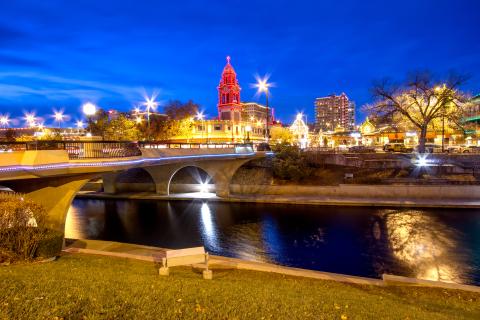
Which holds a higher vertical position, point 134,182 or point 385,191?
point 134,182

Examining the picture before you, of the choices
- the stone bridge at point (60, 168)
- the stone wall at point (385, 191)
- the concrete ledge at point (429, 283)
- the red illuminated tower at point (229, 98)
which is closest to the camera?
the concrete ledge at point (429, 283)

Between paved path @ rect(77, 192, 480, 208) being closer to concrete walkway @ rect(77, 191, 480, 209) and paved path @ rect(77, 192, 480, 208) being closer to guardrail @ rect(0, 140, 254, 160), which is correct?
concrete walkway @ rect(77, 191, 480, 209)

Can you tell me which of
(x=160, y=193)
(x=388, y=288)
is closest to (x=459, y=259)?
(x=388, y=288)

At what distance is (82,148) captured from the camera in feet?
57.4

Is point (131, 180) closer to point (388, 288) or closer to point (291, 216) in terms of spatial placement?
point (291, 216)

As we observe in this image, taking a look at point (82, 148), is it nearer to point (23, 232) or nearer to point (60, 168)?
point (60, 168)

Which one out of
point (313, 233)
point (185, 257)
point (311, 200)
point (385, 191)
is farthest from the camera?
point (385, 191)

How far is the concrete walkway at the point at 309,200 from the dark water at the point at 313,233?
1.21m

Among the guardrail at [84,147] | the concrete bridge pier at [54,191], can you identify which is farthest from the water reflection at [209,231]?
the concrete bridge pier at [54,191]

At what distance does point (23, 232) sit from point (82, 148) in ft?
20.4

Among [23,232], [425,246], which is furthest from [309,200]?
[23,232]

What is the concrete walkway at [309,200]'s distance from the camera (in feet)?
114

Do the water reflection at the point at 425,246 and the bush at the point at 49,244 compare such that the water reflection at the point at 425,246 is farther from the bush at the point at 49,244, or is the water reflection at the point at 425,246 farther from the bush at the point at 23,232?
the bush at the point at 23,232

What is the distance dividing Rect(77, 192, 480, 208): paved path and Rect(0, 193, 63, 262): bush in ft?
92.4
